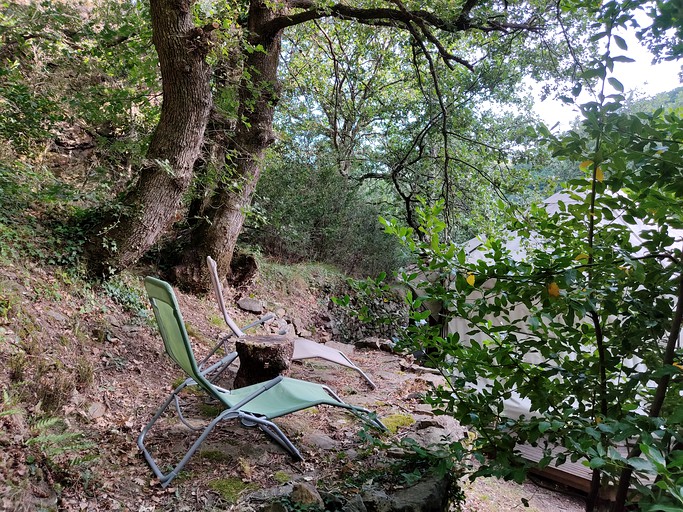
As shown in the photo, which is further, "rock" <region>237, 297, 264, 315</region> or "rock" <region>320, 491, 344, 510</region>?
"rock" <region>237, 297, 264, 315</region>

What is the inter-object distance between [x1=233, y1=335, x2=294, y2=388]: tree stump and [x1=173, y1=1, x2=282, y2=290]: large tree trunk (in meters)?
2.47

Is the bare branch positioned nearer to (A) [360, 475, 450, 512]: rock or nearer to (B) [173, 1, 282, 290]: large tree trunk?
(B) [173, 1, 282, 290]: large tree trunk

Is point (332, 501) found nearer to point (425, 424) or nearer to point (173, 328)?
point (173, 328)

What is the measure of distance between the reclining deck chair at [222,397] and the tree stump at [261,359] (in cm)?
79

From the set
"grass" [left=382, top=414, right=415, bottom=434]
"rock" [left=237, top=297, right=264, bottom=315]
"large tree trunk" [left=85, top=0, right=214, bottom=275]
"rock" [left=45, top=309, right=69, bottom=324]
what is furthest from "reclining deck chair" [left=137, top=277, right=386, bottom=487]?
"rock" [left=237, top=297, right=264, bottom=315]

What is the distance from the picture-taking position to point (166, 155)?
14.2 ft

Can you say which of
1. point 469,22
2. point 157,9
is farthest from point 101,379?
point 469,22

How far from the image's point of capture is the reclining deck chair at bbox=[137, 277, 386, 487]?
7.20ft

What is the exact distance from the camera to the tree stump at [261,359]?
3570mm

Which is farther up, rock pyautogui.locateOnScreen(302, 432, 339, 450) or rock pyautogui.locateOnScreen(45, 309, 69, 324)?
rock pyautogui.locateOnScreen(45, 309, 69, 324)

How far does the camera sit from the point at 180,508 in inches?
78.5

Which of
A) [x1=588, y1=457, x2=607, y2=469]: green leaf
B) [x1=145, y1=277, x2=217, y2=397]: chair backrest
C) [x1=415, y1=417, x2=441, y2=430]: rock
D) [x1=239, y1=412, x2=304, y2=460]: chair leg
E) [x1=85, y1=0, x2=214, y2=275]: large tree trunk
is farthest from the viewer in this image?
[x1=85, y1=0, x2=214, y2=275]: large tree trunk

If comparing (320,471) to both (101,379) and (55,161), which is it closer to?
Answer: (101,379)

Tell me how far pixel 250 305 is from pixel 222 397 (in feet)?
14.2
